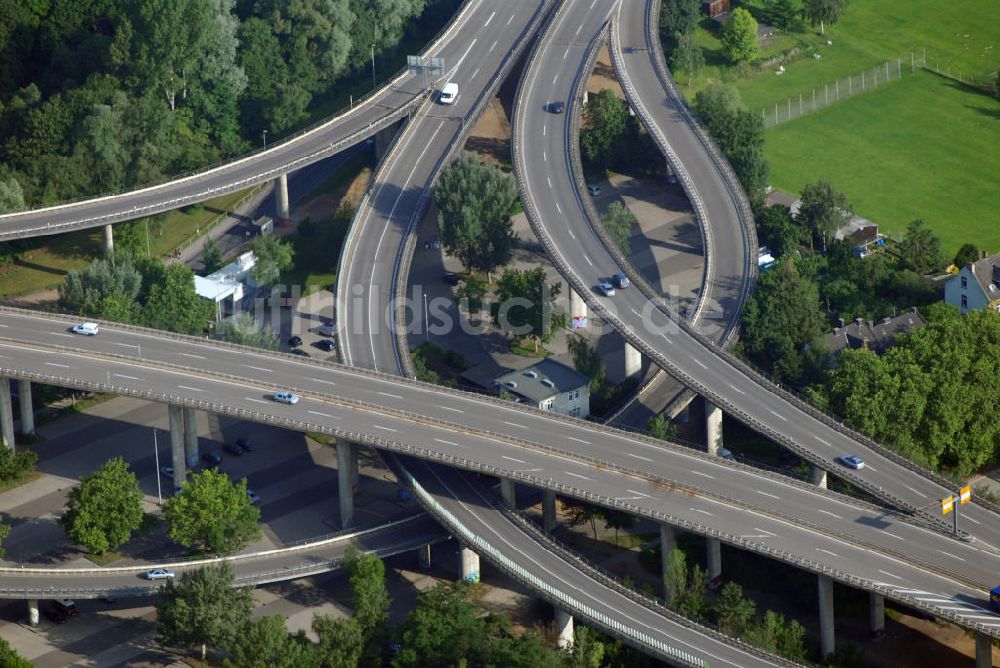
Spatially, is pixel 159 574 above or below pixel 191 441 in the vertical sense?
below

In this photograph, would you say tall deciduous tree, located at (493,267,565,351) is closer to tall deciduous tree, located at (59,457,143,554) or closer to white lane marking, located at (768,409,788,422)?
white lane marking, located at (768,409,788,422)

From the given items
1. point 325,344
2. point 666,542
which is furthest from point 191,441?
point 666,542

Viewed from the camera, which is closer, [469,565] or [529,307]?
[469,565]

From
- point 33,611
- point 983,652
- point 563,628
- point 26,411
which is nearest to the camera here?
point 983,652

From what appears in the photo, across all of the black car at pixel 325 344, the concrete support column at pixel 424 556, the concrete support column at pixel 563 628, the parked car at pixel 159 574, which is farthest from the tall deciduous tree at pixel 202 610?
the black car at pixel 325 344

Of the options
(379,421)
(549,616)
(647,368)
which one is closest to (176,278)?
(379,421)

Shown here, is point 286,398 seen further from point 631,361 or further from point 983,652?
point 983,652
